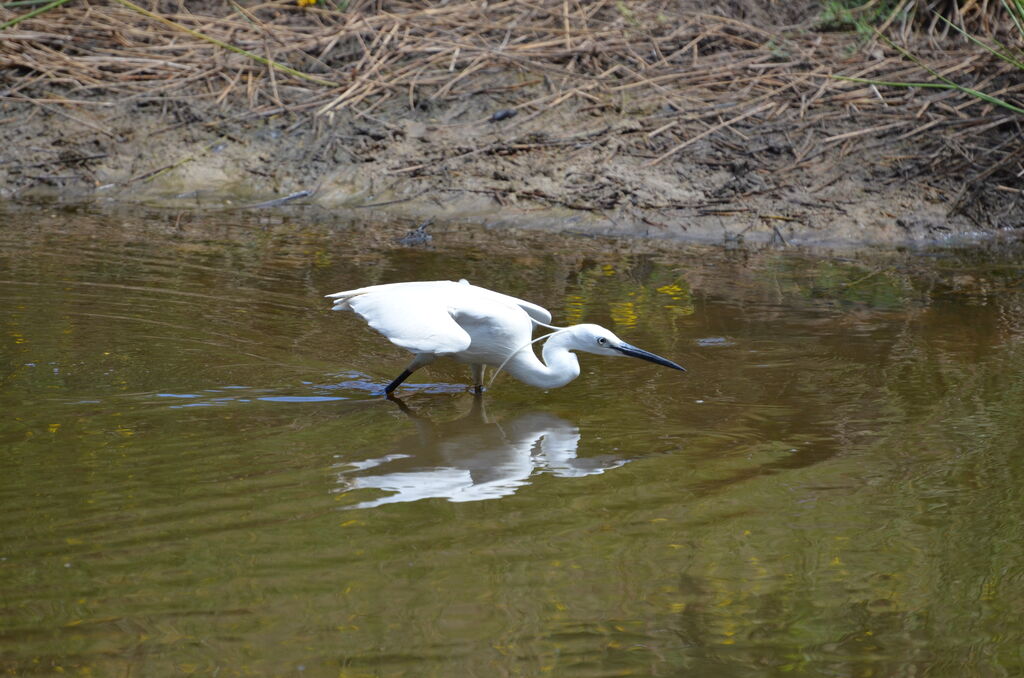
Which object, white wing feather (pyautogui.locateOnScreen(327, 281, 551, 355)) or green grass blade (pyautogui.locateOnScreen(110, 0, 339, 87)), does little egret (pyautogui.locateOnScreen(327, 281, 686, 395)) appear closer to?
white wing feather (pyautogui.locateOnScreen(327, 281, 551, 355))

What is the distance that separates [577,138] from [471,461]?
529 cm

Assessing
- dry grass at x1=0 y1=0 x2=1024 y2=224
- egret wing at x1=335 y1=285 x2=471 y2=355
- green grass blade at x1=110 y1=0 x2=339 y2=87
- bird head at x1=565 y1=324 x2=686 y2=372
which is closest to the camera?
egret wing at x1=335 y1=285 x2=471 y2=355

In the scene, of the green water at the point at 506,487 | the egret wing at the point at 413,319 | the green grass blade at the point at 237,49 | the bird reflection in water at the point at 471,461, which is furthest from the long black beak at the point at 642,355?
the green grass blade at the point at 237,49

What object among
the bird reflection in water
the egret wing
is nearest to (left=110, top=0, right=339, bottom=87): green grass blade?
the egret wing

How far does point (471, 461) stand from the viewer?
4.18 m

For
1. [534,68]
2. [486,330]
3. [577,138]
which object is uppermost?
[534,68]

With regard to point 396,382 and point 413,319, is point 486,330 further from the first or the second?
point 396,382

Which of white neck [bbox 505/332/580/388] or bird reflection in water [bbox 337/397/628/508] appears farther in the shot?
white neck [bbox 505/332/580/388]

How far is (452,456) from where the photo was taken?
4.23 m

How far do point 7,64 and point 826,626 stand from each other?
8967 millimetres

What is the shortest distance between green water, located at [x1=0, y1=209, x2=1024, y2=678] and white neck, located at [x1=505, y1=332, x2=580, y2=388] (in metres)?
0.14

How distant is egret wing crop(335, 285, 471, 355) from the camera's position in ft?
14.8

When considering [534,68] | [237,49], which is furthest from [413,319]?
[237,49]

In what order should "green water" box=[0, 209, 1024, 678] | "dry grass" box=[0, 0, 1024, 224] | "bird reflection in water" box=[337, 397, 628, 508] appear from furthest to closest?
"dry grass" box=[0, 0, 1024, 224] → "bird reflection in water" box=[337, 397, 628, 508] → "green water" box=[0, 209, 1024, 678]
